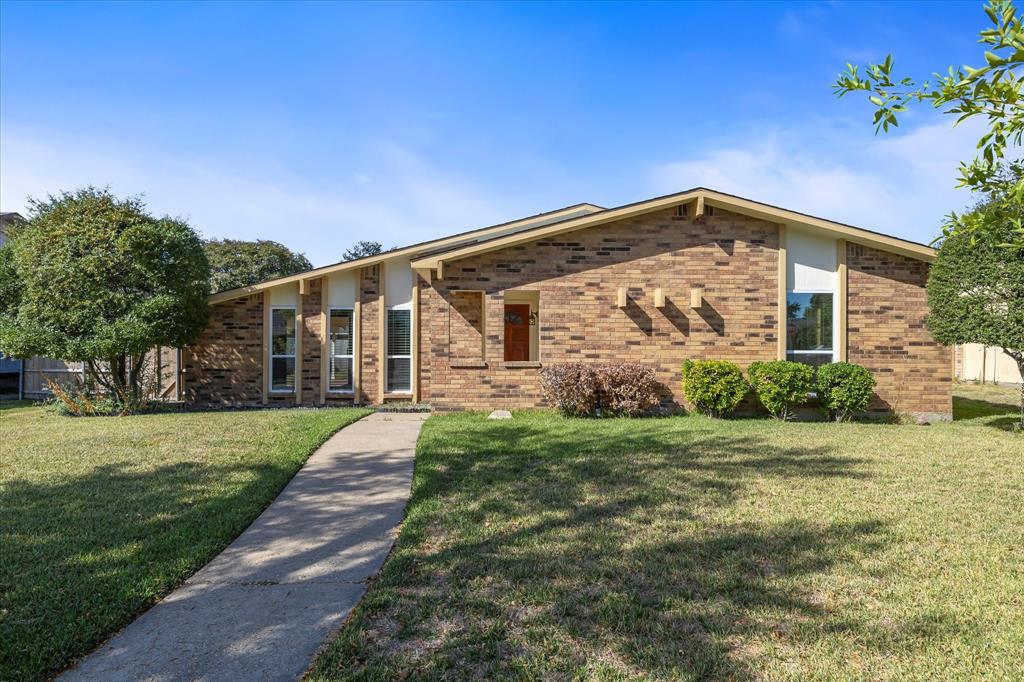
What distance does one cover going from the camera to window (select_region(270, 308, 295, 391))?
45.0ft

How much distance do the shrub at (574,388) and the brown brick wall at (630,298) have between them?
64cm

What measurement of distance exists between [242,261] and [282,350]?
819 inches

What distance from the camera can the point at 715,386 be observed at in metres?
10.4

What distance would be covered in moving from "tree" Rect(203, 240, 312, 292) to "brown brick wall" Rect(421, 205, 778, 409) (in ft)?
76.2

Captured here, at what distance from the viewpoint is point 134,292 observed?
39.5ft

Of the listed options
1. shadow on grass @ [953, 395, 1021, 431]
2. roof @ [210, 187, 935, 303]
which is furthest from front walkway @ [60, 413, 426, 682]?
shadow on grass @ [953, 395, 1021, 431]

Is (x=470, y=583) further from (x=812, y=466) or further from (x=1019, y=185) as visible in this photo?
(x=812, y=466)

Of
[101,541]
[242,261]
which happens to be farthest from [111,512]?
[242,261]

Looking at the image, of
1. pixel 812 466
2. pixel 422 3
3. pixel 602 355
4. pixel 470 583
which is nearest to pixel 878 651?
pixel 470 583

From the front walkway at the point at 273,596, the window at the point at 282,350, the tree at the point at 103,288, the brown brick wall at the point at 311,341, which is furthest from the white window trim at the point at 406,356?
the front walkway at the point at 273,596

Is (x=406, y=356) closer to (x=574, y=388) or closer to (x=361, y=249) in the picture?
(x=574, y=388)

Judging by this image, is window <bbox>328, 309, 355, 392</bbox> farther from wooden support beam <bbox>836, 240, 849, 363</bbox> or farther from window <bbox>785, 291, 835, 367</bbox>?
wooden support beam <bbox>836, 240, 849, 363</bbox>

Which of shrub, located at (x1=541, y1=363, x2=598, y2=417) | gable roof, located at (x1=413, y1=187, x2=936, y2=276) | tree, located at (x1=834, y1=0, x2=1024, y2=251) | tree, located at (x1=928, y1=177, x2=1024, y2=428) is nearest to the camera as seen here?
tree, located at (x1=834, y1=0, x2=1024, y2=251)

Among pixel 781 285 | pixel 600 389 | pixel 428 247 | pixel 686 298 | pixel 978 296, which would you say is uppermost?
pixel 428 247
